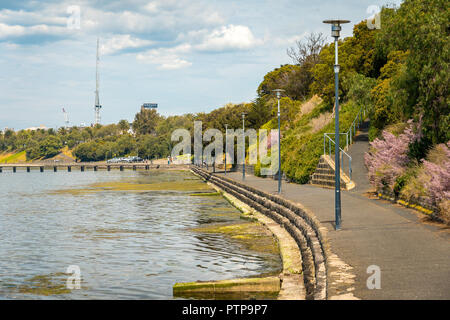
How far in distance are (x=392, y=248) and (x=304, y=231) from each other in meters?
5.70

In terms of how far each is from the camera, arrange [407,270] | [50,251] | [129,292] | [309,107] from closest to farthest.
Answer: [407,270], [129,292], [50,251], [309,107]

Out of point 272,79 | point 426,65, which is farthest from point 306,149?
point 272,79

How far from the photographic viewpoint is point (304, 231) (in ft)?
61.7

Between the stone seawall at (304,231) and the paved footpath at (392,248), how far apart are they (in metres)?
0.38

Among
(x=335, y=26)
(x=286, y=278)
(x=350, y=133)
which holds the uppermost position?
(x=335, y=26)

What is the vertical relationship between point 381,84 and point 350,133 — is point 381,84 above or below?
above

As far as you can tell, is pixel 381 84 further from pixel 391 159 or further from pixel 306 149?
pixel 391 159

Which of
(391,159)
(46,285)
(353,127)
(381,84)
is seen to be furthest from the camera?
(353,127)

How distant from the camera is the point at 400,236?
14797 mm

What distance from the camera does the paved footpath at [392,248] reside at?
956 centimetres

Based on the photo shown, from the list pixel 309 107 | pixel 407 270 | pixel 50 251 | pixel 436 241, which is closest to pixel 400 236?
pixel 436 241

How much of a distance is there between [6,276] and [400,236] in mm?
10923

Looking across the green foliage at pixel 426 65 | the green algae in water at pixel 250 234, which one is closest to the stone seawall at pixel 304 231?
the green algae in water at pixel 250 234
